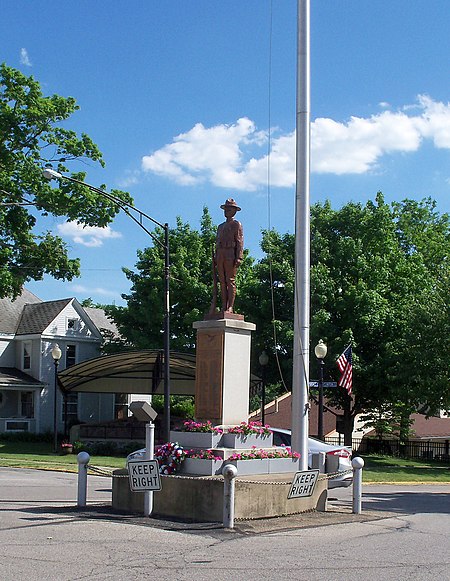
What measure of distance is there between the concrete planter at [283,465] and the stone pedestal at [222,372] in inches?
A: 36.8

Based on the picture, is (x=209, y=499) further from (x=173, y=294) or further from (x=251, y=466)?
(x=173, y=294)

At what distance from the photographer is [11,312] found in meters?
49.6

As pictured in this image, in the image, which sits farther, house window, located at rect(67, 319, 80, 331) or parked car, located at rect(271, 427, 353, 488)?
house window, located at rect(67, 319, 80, 331)

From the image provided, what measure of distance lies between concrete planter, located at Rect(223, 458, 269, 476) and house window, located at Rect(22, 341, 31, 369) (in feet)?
118

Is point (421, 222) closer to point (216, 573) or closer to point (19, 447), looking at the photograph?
point (19, 447)

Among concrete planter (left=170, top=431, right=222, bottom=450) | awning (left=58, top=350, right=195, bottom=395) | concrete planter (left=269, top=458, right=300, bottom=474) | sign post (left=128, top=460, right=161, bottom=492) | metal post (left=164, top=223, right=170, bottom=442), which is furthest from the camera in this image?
awning (left=58, top=350, right=195, bottom=395)

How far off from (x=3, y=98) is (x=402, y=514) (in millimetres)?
26173

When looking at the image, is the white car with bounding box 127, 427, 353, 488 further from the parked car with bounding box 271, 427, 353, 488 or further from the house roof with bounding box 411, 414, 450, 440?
the house roof with bounding box 411, 414, 450, 440

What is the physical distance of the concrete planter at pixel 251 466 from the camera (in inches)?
531

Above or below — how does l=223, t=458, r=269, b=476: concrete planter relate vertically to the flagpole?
below

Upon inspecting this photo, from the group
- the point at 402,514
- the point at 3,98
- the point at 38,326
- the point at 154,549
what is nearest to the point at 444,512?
the point at 402,514

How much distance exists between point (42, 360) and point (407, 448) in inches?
819

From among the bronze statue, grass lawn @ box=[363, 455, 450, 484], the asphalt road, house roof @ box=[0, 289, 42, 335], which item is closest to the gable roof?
house roof @ box=[0, 289, 42, 335]

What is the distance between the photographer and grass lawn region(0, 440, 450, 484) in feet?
88.4
